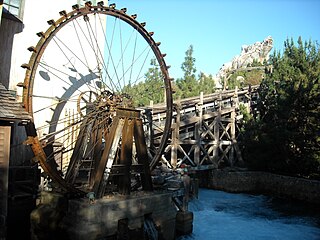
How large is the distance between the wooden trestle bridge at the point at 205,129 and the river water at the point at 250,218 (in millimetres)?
2144

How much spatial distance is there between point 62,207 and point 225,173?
1013 cm

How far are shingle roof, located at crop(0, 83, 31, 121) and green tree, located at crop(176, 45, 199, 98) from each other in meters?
18.7

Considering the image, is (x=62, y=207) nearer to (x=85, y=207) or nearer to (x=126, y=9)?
(x=85, y=207)

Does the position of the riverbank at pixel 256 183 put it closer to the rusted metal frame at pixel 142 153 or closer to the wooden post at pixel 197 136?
the wooden post at pixel 197 136

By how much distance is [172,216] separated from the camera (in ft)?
25.6

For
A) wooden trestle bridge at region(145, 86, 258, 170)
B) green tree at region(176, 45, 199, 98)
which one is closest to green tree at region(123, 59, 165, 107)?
green tree at region(176, 45, 199, 98)

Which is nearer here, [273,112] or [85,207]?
[85,207]

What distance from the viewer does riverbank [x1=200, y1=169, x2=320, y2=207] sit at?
13.0 metres

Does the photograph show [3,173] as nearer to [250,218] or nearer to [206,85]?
[250,218]

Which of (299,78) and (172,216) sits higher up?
(299,78)

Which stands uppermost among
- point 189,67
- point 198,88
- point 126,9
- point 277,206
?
point 189,67

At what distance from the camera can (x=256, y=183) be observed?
14.9 meters

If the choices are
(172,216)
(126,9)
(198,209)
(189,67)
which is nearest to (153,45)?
(126,9)

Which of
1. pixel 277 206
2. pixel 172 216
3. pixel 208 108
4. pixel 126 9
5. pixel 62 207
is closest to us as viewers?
pixel 62 207
